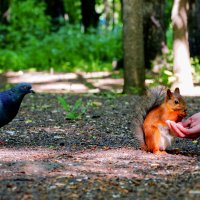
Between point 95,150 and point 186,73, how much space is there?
608 centimetres

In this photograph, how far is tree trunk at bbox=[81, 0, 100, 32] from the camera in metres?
25.7

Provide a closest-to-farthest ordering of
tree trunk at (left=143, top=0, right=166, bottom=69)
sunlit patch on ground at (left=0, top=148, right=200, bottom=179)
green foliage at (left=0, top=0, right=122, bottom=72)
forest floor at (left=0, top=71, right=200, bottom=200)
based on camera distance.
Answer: forest floor at (left=0, top=71, right=200, bottom=200) < sunlit patch on ground at (left=0, top=148, right=200, bottom=179) < tree trunk at (left=143, top=0, right=166, bottom=69) < green foliage at (left=0, top=0, right=122, bottom=72)

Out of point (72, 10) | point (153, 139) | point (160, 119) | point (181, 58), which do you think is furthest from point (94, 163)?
point (72, 10)

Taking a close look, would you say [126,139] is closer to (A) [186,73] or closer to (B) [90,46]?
(A) [186,73]

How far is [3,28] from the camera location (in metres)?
23.7

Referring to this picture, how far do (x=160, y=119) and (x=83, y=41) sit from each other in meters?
15.3

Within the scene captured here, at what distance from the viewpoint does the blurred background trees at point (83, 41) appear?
49.3ft

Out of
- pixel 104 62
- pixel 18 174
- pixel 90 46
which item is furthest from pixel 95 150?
pixel 90 46

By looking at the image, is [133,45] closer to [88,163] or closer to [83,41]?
[88,163]

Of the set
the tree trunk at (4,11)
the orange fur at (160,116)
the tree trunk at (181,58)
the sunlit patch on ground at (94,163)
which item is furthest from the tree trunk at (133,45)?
the tree trunk at (4,11)

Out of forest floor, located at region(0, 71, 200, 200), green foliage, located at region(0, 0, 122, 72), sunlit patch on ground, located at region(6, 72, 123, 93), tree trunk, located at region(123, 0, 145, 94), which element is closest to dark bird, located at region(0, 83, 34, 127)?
forest floor, located at region(0, 71, 200, 200)

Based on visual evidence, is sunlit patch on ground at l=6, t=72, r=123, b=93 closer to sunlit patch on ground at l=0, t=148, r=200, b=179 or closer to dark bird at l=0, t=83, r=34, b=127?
dark bird at l=0, t=83, r=34, b=127

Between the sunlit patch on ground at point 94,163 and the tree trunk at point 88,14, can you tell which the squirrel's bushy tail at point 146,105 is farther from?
the tree trunk at point 88,14

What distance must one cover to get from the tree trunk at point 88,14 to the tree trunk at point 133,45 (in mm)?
15008
